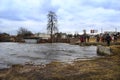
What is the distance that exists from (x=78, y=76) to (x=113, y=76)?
6.51ft

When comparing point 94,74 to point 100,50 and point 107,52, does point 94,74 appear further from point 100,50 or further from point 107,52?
point 100,50

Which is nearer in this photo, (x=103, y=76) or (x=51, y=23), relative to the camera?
(x=103, y=76)

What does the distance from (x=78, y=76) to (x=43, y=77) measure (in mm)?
2011

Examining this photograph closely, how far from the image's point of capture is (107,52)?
32.2 m

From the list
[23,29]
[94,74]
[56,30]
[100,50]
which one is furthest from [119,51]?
[23,29]

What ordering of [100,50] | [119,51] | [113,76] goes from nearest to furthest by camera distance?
[113,76]
[119,51]
[100,50]

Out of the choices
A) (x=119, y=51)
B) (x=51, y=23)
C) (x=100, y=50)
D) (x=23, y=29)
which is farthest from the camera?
(x=23, y=29)

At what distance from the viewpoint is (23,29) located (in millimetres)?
160000

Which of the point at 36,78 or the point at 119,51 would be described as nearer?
the point at 36,78

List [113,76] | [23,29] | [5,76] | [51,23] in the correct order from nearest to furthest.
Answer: [113,76]
[5,76]
[51,23]
[23,29]

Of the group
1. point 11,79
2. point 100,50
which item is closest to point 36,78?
point 11,79

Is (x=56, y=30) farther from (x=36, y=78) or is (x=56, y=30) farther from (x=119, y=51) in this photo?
(x=36, y=78)

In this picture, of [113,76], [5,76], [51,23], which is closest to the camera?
[113,76]

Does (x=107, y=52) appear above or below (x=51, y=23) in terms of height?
below
